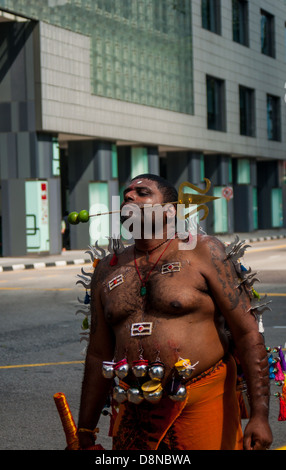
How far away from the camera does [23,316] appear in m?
13.4

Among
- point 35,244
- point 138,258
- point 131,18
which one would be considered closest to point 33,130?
point 35,244

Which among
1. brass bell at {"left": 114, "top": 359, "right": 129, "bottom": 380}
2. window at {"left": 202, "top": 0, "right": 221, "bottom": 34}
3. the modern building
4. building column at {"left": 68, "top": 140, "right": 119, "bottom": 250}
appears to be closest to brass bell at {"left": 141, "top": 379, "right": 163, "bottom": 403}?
brass bell at {"left": 114, "top": 359, "right": 129, "bottom": 380}

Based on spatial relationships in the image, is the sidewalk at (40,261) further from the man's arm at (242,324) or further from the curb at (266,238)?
the man's arm at (242,324)

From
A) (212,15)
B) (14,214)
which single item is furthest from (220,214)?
(14,214)

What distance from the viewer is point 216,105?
145 feet

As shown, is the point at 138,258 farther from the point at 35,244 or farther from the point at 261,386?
the point at 35,244

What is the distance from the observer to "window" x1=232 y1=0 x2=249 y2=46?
46188 mm

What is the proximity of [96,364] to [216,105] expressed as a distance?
136 feet

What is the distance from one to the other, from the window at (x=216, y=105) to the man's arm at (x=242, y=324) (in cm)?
4059

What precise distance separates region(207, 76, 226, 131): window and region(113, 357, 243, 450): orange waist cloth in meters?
40.7

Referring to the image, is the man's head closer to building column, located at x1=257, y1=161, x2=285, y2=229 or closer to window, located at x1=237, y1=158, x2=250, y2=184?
window, located at x1=237, y1=158, x2=250, y2=184

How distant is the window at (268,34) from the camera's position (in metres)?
50.6

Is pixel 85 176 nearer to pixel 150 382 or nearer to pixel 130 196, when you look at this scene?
pixel 130 196

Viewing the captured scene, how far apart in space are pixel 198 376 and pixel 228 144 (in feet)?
138
